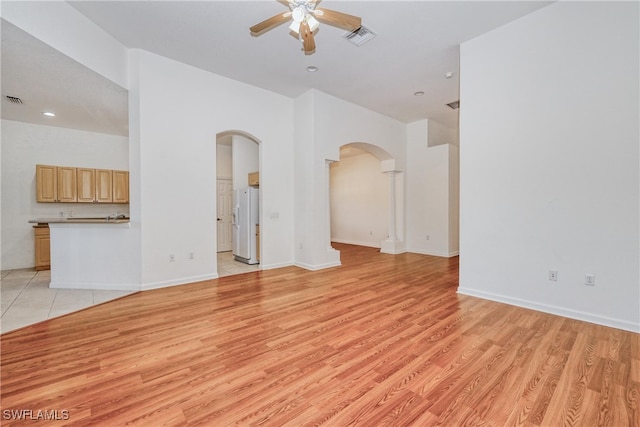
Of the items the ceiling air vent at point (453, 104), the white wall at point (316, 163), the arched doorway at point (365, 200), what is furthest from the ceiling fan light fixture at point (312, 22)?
the arched doorway at point (365, 200)

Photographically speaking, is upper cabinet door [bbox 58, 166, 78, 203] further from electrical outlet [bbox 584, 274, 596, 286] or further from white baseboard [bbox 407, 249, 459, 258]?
electrical outlet [bbox 584, 274, 596, 286]

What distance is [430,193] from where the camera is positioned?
6.91 meters

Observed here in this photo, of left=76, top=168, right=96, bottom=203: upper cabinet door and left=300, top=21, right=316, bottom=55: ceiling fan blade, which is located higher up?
left=300, top=21, right=316, bottom=55: ceiling fan blade

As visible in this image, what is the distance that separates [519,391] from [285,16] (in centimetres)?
347

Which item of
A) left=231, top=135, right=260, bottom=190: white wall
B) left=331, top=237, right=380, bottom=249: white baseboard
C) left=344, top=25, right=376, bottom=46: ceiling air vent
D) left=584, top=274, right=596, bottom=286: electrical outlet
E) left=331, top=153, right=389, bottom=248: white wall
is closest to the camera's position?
left=584, top=274, right=596, bottom=286: electrical outlet

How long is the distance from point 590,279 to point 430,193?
427cm

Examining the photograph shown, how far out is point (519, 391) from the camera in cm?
175

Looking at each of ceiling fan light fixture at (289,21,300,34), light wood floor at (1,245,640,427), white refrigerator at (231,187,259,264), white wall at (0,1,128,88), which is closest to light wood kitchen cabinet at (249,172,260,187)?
white refrigerator at (231,187,259,264)

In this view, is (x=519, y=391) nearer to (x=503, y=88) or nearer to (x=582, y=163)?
(x=582, y=163)

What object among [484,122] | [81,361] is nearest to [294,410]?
[81,361]

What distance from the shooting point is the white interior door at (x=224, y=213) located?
7.38 m

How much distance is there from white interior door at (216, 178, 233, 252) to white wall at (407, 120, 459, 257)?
196 inches

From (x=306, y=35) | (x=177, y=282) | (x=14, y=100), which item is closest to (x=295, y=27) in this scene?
(x=306, y=35)

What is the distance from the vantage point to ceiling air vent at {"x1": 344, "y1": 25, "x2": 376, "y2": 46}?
→ 135 inches
